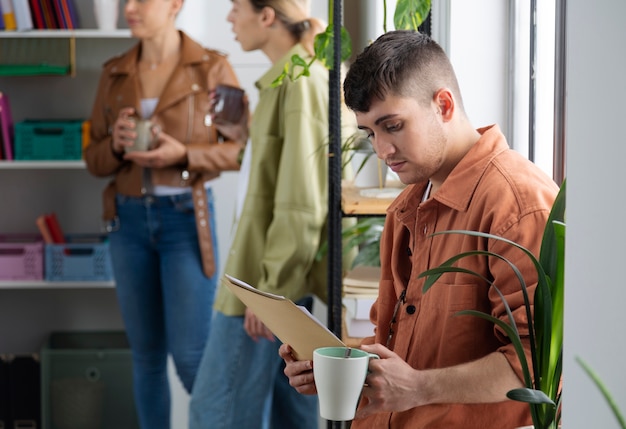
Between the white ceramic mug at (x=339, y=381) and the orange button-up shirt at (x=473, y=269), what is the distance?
0.20 meters

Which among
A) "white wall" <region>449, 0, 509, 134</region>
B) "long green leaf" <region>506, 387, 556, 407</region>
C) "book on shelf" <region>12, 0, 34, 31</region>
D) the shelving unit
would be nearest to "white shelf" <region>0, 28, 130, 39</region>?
"book on shelf" <region>12, 0, 34, 31</region>

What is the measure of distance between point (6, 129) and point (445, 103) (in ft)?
8.61

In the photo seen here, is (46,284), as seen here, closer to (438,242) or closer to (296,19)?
(296,19)

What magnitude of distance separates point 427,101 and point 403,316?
309mm

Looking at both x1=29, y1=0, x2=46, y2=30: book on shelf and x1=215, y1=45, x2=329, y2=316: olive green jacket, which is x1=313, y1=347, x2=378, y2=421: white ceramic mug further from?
x1=29, y1=0, x2=46, y2=30: book on shelf

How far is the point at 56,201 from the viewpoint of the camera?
3.84m

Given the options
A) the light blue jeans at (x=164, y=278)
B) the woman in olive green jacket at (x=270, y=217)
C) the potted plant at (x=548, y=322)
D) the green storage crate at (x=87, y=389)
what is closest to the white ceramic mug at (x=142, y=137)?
the light blue jeans at (x=164, y=278)

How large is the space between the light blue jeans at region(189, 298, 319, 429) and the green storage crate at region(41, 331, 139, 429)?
1.28 meters

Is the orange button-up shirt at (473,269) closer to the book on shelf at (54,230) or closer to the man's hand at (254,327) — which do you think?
the man's hand at (254,327)

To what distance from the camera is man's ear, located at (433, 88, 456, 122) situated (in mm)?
1299

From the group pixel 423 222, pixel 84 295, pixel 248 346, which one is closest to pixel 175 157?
pixel 248 346

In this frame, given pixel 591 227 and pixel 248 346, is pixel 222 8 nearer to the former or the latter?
pixel 248 346

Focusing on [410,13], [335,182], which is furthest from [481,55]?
[335,182]

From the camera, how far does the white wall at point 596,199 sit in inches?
29.1
